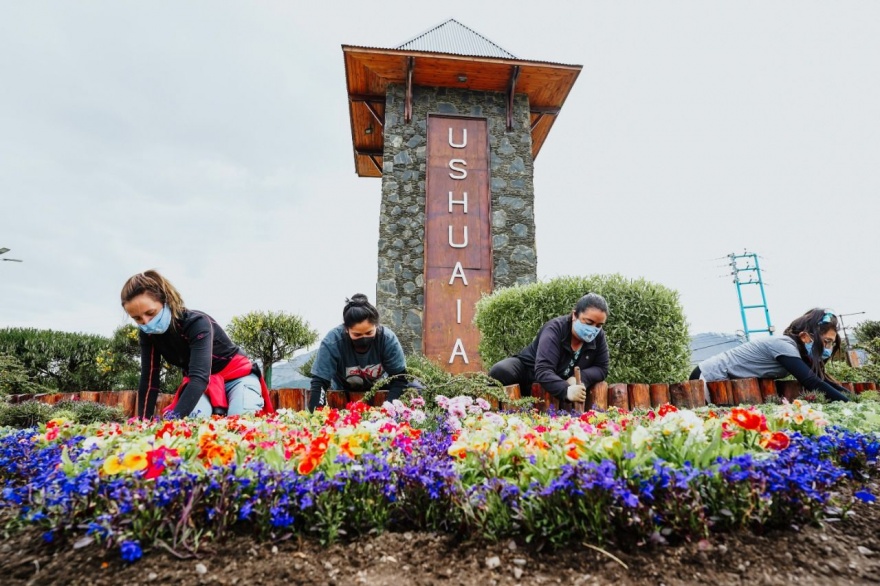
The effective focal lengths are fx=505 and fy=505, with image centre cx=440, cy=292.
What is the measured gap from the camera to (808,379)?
175 inches

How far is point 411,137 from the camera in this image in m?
9.45

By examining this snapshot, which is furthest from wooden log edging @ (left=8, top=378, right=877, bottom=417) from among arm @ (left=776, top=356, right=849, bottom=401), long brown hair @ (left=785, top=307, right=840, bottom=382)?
long brown hair @ (left=785, top=307, right=840, bottom=382)

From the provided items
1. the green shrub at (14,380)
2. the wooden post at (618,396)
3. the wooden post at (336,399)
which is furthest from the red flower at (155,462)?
the green shrub at (14,380)

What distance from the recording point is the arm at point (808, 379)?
438cm

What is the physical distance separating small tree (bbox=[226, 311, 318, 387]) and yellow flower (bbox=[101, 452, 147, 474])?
853 centimetres

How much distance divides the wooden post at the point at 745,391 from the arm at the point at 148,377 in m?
4.84

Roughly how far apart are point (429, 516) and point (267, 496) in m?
0.50

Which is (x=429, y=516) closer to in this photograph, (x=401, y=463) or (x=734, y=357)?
(x=401, y=463)

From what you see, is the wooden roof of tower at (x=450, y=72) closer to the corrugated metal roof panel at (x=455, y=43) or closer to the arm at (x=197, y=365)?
the corrugated metal roof panel at (x=455, y=43)

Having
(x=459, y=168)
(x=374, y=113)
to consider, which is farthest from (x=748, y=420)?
(x=374, y=113)

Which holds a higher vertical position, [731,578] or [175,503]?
[175,503]

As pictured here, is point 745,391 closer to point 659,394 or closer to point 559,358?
point 659,394

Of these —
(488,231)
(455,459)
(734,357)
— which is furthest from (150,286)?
(488,231)

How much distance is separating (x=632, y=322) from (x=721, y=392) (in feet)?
3.50
